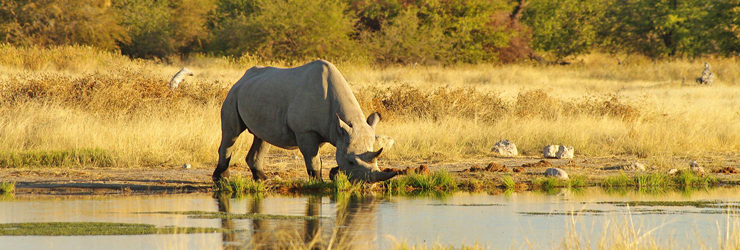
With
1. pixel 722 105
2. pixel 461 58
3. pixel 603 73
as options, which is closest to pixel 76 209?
pixel 722 105

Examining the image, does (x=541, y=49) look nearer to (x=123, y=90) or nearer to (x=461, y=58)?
(x=461, y=58)

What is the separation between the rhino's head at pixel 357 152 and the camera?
1064 cm

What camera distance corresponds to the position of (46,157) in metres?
14.2

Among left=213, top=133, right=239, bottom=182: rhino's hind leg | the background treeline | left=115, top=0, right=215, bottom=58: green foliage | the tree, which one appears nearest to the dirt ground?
left=213, top=133, right=239, bottom=182: rhino's hind leg

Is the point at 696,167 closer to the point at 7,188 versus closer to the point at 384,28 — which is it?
the point at 7,188

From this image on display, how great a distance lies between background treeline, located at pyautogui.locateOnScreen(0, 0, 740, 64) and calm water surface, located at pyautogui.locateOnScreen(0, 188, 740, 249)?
90.5 feet

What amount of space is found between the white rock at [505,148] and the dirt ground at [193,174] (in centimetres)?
40

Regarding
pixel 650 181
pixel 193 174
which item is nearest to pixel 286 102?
pixel 193 174

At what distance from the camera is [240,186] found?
37.8 ft

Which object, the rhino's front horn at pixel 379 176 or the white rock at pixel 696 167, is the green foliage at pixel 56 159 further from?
the white rock at pixel 696 167

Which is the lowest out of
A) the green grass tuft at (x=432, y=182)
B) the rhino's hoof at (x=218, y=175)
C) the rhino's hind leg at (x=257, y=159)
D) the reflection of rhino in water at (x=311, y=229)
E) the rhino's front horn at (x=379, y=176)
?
the reflection of rhino in water at (x=311, y=229)

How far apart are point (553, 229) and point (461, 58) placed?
124 feet

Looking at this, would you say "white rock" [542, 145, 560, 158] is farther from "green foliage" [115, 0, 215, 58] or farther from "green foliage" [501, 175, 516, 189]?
"green foliage" [115, 0, 215, 58]

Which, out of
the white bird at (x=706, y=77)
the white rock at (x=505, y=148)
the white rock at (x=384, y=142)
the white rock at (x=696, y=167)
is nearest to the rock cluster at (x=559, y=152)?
the white rock at (x=505, y=148)
